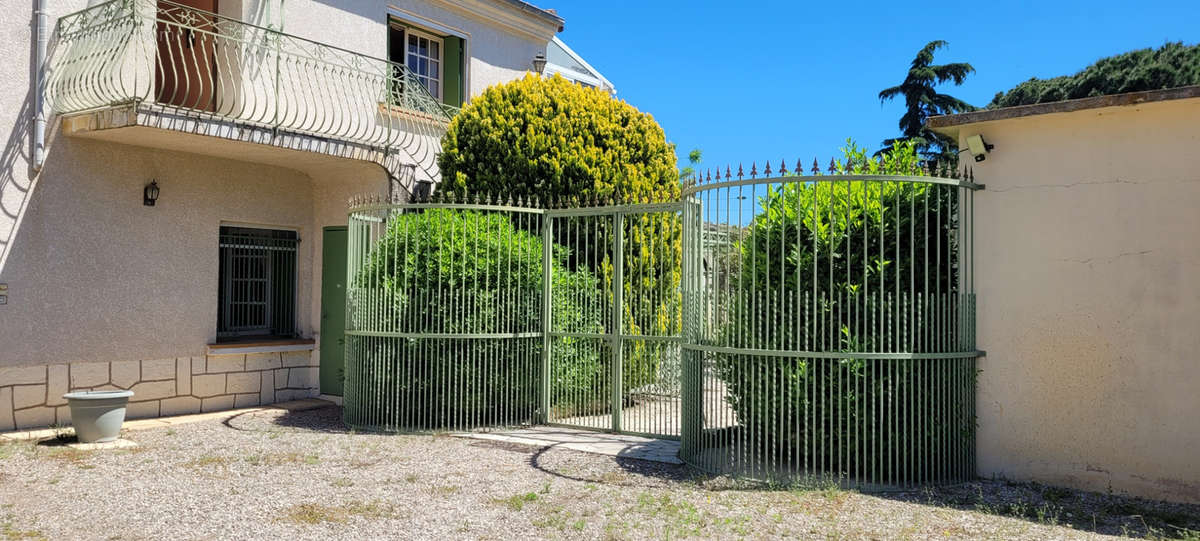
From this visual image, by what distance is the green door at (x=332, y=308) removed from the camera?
10.9 metres

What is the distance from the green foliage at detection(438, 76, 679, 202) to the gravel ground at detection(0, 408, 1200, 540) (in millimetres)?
3396

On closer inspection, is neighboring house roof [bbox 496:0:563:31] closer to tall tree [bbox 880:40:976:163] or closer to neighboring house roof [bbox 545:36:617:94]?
neighboring house roof [bbox 545:36:617:94]

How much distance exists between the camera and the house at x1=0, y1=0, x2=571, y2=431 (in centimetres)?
A: 845

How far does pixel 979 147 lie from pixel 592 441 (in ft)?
13.5

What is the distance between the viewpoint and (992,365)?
253 inches

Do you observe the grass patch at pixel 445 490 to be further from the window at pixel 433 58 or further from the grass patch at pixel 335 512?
the window at pixel 433 58

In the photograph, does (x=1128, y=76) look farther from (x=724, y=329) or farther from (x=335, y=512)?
(x=335, y=512)

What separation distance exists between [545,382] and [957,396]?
13.4ft

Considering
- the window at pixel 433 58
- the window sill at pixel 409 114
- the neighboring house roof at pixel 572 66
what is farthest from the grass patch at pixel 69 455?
the neighboring house roof at pixel 572 66

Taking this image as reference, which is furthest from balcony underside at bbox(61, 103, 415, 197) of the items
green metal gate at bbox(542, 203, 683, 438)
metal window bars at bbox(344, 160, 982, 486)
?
green metal gate at bbox(542, 203, 683, 438)

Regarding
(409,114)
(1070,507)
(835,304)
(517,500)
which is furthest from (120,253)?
(1070,507)

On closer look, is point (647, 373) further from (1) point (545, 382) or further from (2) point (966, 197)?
(2) point (966, 197)

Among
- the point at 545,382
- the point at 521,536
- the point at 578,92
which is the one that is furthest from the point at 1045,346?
the point at 578,92

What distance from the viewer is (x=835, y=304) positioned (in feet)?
21.0
